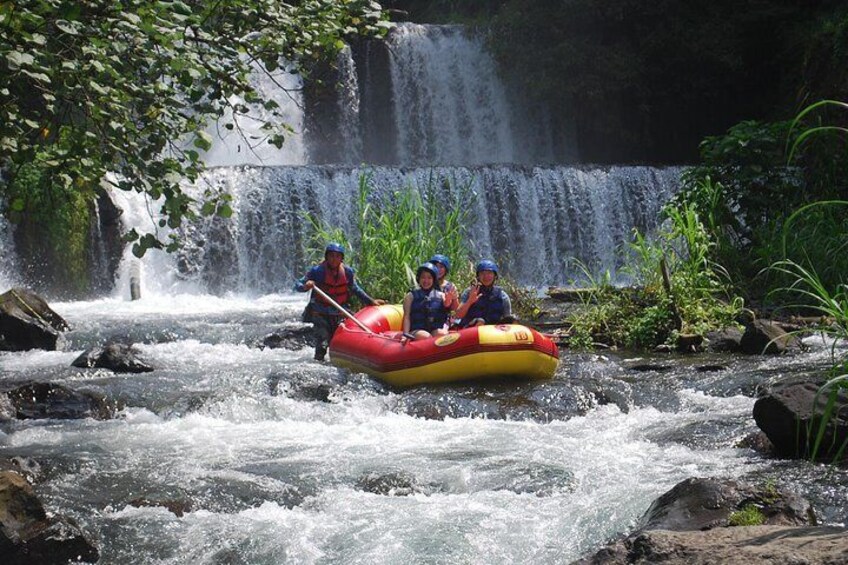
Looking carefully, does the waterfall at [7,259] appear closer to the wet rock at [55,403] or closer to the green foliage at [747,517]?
the wet rock at [55,403]

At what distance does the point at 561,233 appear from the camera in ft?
55.2

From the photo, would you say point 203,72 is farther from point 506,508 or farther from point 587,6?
point 587,6

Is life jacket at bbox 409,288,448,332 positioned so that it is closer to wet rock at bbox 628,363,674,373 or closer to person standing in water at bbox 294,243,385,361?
person standing in water at bbox 294,243,385,361

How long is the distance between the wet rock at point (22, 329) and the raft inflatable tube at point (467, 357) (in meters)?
3.73

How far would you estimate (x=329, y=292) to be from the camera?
9.66 metres

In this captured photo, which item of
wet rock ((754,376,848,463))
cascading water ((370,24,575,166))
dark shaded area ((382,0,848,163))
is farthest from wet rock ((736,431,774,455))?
cascading water ((370,24,575,166))

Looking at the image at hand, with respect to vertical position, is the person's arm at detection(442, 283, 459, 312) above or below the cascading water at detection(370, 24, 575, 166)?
below

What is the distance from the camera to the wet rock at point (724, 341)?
956 centimetres

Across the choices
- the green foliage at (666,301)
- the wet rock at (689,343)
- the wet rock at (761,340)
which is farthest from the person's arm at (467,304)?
the wet rock at (761,340)

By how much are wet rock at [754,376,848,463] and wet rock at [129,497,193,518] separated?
3086 mm

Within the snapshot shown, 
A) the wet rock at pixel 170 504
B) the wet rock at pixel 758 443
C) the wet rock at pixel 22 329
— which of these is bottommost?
the wet rock at pixel 758 443

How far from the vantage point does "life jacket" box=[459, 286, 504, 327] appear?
29.5 ft

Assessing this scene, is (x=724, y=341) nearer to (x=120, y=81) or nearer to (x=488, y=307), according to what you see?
(x=488, y=307)

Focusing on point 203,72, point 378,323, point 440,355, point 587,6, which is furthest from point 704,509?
point 587,6
